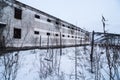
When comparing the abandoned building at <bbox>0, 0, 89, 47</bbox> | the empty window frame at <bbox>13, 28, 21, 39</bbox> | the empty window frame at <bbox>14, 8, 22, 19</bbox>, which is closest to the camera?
the abandoned building at <bbox>0, 0, 89, 47</bbox>

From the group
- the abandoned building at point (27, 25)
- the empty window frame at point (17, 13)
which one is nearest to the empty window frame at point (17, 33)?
the abandoned building at point (27, 25)

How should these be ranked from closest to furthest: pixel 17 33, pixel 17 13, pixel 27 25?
pixel 17 33 < pixel 17 13 < pixel 27 25

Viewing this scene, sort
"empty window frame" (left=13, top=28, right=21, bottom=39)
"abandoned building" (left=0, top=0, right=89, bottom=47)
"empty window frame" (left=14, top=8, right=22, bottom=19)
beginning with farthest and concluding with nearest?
"empty window frame" (left=14, top=8, right=22, bottom=19) < "empty window frame" (left=13, top=28, right=21, bottom=39) < "abandoned building" (left=0, top=0, right=89, bottom=47)

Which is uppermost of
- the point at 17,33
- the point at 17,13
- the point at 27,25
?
the point at 17,13

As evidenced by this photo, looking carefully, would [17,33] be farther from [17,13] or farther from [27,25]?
[17,13]

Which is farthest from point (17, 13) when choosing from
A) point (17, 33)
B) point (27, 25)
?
point (17, 33)

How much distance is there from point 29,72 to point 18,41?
9.47 metres

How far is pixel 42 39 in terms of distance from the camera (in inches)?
915

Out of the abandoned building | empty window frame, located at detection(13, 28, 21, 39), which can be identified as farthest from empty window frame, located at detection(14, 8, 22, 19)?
empty window frame, located at detection(13, 28, 21, 39)

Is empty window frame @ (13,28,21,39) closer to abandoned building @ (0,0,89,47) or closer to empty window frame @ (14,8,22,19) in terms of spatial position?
abandoned building @ (0,0,89,47)

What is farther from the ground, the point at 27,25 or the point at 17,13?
the point at 17,13

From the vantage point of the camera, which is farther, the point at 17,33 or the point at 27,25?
the point at 27,25

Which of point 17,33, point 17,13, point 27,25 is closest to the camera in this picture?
point 17,33

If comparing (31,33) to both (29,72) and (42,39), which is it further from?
(29,72)
